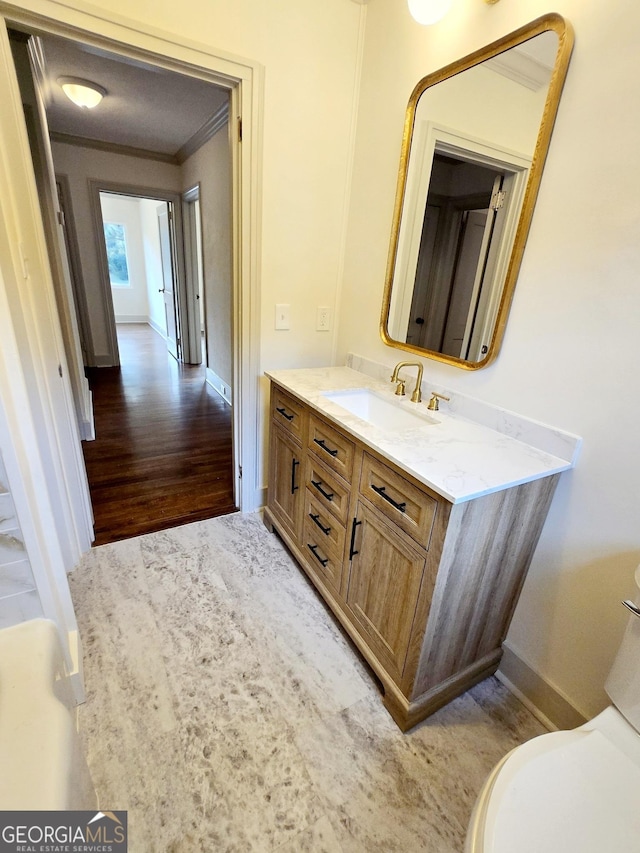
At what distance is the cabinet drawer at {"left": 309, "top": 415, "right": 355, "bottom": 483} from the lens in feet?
4.72

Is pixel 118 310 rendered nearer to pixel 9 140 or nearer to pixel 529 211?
pixel 9 140

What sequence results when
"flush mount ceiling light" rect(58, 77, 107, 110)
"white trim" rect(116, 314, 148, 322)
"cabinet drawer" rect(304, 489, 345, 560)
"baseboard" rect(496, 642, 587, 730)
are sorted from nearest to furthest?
"baseboard" rect(496, 642, 587, 730)
"cabinet drawer" rect(304, 489, 345, 560)
"flush mount ceiling light" rect(58, 77, 107, 110)
"white trim" rect(116, 314, 148, 322)

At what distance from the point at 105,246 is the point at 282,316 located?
391 centimetres

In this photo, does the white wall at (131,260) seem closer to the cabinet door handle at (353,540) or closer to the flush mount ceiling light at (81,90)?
the flush mount ceiling light at (81,90)

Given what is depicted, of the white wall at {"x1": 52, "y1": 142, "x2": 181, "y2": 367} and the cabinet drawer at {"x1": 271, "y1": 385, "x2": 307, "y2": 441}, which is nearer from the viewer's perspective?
the cabinet drawer at {"x1": 271, "y1": 385, "x2": 307, "y2": 441}

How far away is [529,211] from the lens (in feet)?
4.07

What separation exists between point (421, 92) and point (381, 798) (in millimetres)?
2464

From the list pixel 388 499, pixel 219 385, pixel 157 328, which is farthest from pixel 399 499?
pixel 157 328

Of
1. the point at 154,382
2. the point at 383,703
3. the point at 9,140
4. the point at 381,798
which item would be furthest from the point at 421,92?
the point at 154,382

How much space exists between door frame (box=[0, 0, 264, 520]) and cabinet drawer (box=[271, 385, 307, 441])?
243 mm

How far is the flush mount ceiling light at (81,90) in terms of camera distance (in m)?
2.84

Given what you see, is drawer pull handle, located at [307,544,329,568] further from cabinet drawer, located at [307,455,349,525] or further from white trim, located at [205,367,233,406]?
white trim, located at [205,367,233,406]

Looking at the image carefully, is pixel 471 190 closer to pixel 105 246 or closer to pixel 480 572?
pixel 480 572

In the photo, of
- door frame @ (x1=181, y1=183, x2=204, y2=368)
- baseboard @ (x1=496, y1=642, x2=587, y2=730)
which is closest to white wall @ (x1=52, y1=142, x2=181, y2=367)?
door frame @ (x1=181, y1=183, x2=204, y2=368)
